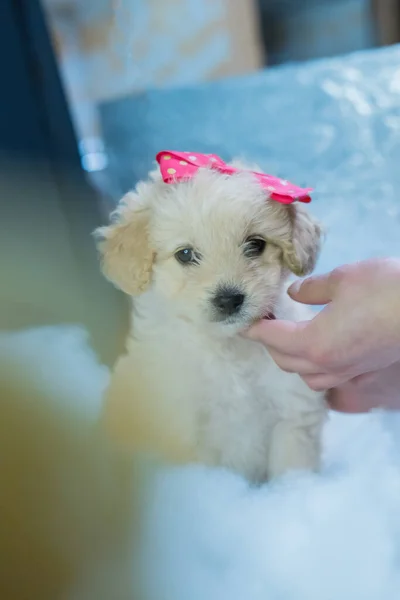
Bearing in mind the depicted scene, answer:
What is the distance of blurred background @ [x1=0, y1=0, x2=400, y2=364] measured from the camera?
150cm

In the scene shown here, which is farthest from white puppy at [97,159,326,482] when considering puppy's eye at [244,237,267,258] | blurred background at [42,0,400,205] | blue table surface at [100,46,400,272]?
blurred background at [42,0,400,205]

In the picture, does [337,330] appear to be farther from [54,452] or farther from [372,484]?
[54,452]

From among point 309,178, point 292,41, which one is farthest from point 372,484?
point 292,41

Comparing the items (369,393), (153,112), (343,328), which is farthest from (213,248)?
(153,112)

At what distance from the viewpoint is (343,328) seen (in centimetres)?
103

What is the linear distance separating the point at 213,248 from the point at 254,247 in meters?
0.08

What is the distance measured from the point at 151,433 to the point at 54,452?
0.35 metres

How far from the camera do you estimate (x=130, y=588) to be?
966mm

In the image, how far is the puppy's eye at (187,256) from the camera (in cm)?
119

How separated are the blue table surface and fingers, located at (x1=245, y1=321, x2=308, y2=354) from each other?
2.88ft

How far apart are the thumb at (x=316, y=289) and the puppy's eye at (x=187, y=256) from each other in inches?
7.6

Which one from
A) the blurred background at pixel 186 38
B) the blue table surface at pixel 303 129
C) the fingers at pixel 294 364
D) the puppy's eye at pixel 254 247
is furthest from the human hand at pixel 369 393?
the blurred background at pixel 186 38

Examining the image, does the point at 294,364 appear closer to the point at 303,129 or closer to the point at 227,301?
the point at 227,301

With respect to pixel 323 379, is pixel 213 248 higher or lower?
higher
